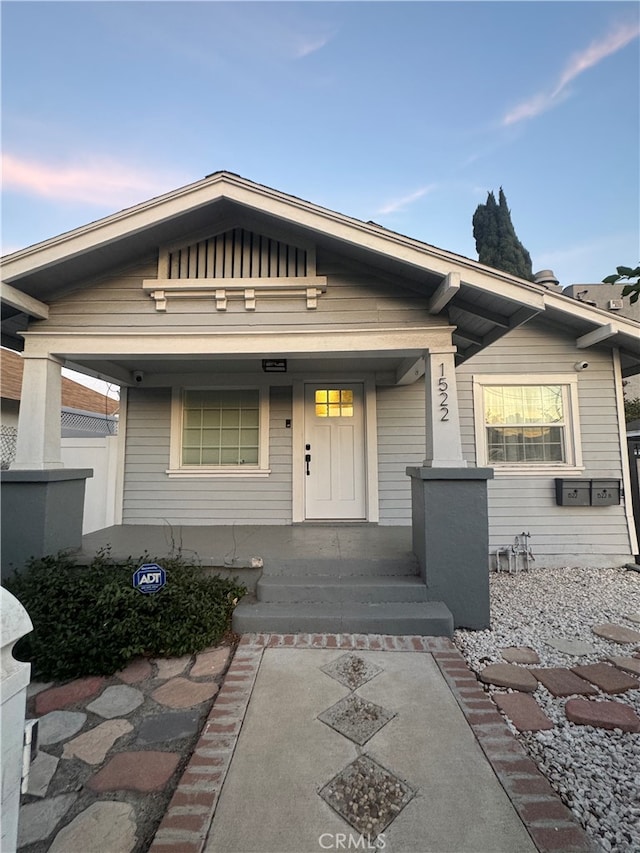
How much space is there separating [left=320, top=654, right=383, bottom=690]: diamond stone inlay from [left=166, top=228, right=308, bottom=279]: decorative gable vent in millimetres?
3263

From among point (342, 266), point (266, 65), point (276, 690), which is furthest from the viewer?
point (266, 65)

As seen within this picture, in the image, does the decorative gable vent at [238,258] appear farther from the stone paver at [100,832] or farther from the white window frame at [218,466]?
the stone paver at [100,832]

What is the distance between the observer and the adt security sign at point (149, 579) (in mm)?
2889

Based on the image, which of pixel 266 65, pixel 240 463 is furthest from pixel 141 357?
pixel 266 65

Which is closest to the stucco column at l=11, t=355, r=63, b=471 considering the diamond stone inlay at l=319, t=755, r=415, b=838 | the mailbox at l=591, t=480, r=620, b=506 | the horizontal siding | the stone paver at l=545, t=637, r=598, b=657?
→ the diamond stone inlay at l=319, t=755, r=415, b=838

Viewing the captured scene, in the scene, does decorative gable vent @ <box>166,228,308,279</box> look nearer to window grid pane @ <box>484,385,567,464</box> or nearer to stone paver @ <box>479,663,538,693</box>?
window grid pane @ <box>484,385,567,464</box>

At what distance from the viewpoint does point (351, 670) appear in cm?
249

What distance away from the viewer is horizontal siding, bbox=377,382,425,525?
17.2 ft

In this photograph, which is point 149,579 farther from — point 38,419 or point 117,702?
point 38,419

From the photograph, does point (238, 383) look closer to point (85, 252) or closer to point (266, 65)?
point (85, 252)

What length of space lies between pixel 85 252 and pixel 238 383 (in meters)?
2.44

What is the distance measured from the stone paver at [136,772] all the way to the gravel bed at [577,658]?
1.72m

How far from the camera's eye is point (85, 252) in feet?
11.0

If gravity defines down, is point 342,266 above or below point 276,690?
above
